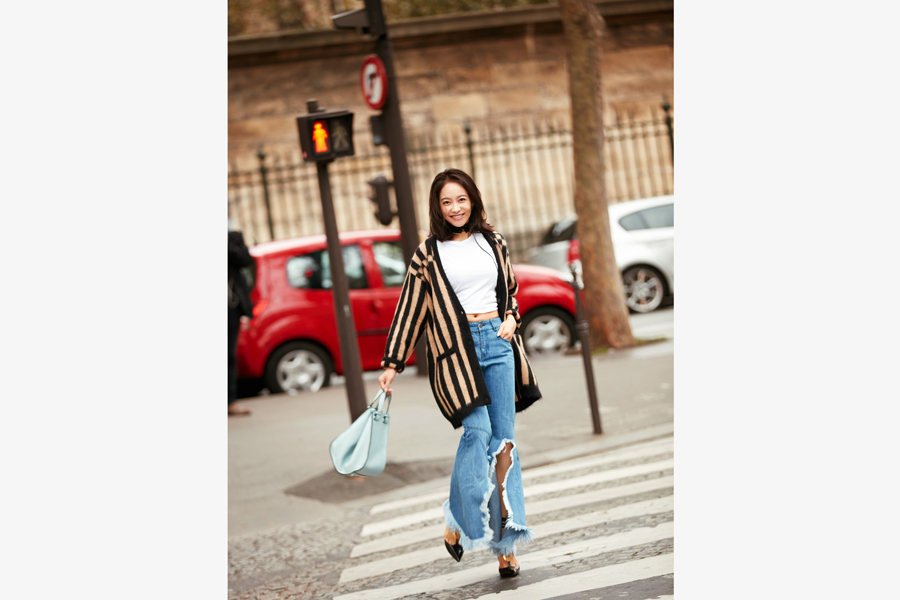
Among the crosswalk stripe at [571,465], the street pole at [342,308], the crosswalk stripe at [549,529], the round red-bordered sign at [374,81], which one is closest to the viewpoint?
the crosswalk stripe at [549,529]

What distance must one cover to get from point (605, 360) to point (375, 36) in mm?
4007

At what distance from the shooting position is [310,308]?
406 inches

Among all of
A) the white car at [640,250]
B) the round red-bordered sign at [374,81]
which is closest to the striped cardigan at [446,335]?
the round red-bordered sign at [374,81]

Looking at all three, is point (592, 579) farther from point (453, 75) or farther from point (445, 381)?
point (453, 75)

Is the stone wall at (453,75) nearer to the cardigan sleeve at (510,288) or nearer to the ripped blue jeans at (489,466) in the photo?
Result: the cardigan sleeve at (510,288)

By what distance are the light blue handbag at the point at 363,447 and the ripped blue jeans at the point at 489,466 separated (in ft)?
1.08

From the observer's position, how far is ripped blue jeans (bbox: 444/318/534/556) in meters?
4.23

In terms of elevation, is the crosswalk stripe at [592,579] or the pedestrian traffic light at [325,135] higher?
the pedestrian traffic light at [325,135]

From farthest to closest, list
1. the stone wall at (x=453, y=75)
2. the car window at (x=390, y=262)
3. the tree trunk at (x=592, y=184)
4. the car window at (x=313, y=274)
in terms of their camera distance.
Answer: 1. the stone wall at (x=453, y=75)
2. the tree trunk at (x=592, y=184)
3. the car window at (x=390, y=262)
4. the car window at (x=313, y=274)

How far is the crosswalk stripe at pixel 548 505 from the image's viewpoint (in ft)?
18.1

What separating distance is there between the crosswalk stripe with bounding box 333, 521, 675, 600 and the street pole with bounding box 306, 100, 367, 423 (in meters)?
2.66
